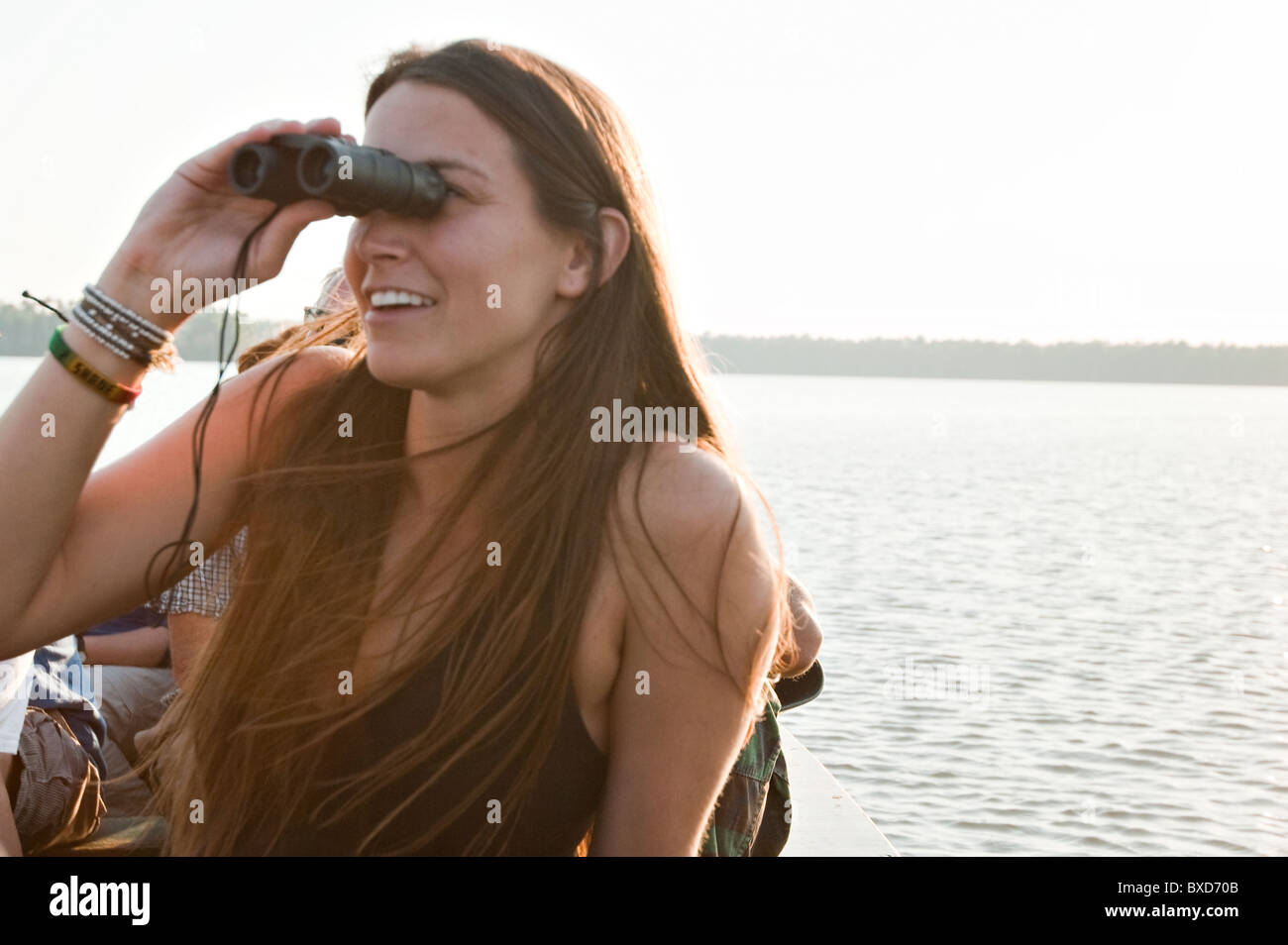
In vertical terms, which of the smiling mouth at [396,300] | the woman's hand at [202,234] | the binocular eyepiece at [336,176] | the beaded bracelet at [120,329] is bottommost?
the beaded bracelet at [120,329]

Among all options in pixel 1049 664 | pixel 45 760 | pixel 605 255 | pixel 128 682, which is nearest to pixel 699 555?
pixel 605 255

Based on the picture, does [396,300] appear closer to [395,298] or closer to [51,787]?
[395,298]

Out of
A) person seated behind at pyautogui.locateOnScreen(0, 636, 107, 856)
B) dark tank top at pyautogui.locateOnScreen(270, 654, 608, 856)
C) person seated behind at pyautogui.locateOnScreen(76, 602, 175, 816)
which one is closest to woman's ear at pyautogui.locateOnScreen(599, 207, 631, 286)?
dark tank top at pyautogui.locateOnScreen(270, 654, 608, 856)

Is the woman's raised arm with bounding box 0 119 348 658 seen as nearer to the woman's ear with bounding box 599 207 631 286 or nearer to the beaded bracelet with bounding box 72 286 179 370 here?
the beaded bracelet with bounding box 72 286 179 370

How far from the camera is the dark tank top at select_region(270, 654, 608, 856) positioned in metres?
1.83

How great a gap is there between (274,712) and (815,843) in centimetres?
176

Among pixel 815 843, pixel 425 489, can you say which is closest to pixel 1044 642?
pixel 815 843

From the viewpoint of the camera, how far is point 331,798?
1862mm

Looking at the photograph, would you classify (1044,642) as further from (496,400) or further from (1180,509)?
(1180,509)

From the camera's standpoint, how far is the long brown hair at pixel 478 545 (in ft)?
6.07

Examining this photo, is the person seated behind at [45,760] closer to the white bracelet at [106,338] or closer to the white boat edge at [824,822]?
the white bracelet at [106,338]

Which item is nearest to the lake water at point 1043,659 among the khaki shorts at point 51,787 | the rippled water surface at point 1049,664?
the rippled water surface at point 1049,664

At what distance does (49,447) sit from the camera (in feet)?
5.81

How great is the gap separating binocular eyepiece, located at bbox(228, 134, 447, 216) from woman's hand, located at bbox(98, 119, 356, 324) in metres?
0.03
